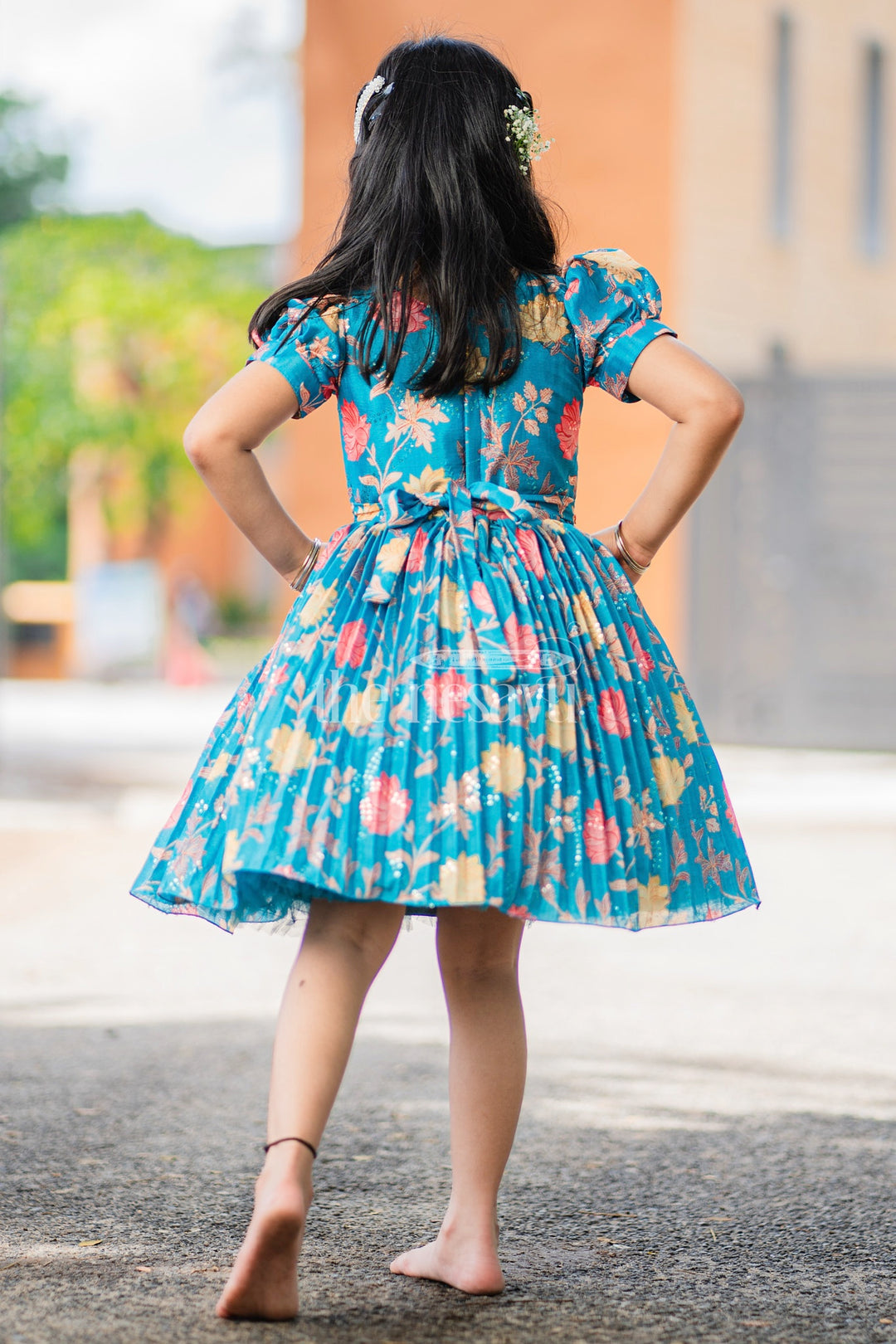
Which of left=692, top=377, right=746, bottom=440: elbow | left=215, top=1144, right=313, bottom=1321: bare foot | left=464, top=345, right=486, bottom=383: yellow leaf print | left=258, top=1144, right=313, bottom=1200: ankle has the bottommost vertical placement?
left=215, top=1144, right=313, bottom=1321: bare foot

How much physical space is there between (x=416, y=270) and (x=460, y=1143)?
1.26 meters

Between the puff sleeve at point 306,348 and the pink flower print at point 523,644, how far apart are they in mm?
447

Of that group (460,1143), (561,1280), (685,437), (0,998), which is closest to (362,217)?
(685,437)

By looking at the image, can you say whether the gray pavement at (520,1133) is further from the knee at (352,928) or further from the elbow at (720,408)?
the elbow at (720,408)

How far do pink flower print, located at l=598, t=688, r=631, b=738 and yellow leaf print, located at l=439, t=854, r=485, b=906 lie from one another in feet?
0.99

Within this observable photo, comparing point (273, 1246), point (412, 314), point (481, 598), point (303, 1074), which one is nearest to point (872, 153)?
point (412, 314)

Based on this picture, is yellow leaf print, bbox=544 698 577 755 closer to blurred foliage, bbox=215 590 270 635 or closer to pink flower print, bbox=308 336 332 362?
pink flower print, bbox=308 336 332 362

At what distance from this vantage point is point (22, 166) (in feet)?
141

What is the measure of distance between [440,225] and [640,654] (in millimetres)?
677

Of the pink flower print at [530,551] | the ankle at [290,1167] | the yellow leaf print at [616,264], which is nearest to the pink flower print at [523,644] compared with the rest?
the pink flower print at [530,551]

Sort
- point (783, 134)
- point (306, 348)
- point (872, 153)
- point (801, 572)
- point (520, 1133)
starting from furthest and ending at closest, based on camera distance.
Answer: point (872, 153), point (783, 134), point (801, 572), point (520, 1133), point (306, 348)

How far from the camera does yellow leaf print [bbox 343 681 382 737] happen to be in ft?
7.55

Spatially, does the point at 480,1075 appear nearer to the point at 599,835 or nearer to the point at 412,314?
the point at 599,835

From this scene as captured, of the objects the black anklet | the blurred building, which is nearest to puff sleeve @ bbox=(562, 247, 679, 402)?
the black anklet
